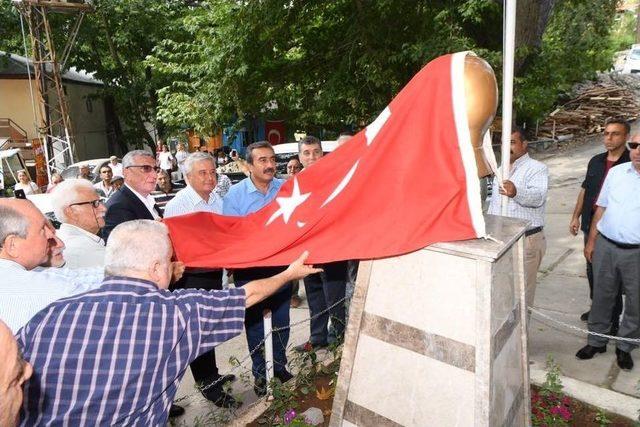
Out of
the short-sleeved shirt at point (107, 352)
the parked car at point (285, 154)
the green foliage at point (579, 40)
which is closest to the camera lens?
the short-sleeved shirt at point (107, 352)

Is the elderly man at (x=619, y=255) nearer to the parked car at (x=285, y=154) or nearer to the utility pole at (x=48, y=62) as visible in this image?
the parked car at (x=285, y=154)

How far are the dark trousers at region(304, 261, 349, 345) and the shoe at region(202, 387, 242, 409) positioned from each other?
96cm

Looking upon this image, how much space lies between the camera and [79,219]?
3117 mm

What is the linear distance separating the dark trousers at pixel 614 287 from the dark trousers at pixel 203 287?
3135 millimetres

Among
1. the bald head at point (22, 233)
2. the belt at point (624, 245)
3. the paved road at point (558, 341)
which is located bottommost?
the paved road at point (558, 341)

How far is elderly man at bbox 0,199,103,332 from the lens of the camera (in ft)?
6.68

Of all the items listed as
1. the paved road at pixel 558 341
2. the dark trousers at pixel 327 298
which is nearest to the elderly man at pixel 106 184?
the paved road at pixel 558 341

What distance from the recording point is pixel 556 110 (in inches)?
722

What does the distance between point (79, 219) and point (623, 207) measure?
158 inches

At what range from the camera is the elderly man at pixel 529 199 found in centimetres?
372

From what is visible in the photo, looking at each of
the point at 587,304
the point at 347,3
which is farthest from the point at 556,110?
the point at 587,304

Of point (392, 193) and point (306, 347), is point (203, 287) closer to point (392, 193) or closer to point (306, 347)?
point (306, 347)

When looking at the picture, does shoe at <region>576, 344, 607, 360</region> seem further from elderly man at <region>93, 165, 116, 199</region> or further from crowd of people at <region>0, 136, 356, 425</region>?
elderly man at <region>93, 165, 116, 199</region>

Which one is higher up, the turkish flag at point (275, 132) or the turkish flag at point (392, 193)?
the turkish flag at point (275, 132)
